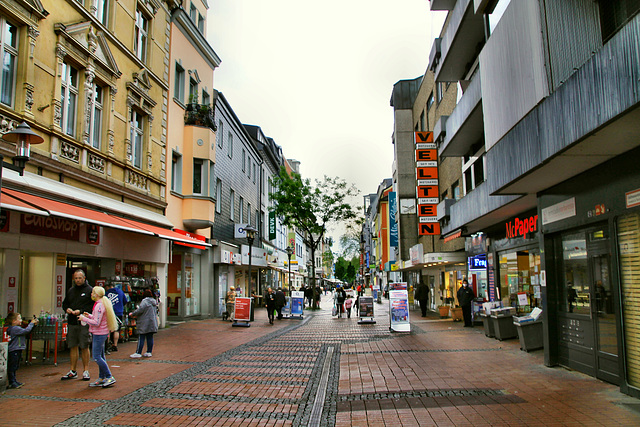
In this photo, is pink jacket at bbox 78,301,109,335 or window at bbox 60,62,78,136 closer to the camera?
pink jacket at bbox 78,301,109,335

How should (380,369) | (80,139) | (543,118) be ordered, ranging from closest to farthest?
(543,118) → (380,369) → (80,139)

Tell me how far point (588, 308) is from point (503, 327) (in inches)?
203

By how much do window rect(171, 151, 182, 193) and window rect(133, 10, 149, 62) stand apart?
4.43 m

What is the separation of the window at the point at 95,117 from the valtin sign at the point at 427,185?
47.6ft

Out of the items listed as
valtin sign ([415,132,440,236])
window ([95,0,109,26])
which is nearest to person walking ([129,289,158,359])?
window ([95,0,109,26])

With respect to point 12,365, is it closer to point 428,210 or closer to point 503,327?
point 503,327

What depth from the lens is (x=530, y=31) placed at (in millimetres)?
9016

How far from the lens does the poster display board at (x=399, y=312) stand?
16.7 meters

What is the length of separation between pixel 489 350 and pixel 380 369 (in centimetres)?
356

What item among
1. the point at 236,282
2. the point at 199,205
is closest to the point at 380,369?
the point at 199,205

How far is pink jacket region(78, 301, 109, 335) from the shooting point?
8.23 meters

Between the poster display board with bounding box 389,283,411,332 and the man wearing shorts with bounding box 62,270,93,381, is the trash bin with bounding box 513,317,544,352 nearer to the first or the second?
the poster display board with bounding box 389,283,411,332

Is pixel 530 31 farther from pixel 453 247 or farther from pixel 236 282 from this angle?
pixel 236 282

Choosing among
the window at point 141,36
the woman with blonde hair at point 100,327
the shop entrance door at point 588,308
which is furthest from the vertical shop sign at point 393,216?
the woman with blonde hair at point 100,327
